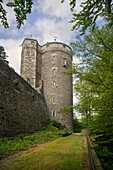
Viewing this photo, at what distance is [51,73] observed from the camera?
25750 mm

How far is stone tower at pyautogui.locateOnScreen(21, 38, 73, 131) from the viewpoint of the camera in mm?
24281

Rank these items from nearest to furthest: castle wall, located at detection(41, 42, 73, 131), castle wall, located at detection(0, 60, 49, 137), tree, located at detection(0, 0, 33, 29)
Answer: tree, located at detection(0, 0, 33, 29), castle wall, located at detection(0, 60, 49, 137), castle wall, located at detection(41, 42, 73, 131)

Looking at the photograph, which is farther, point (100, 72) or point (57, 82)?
point (57, 82)

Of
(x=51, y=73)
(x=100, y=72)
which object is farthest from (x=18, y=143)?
(x=51, y=73)

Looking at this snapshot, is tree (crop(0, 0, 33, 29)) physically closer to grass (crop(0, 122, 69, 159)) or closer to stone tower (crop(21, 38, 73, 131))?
grass (crop(0, 122, 69, 159))

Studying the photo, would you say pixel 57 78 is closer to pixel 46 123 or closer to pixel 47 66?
pixel 47 66

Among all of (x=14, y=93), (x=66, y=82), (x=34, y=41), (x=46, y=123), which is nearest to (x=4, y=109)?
(x=14, y=93)

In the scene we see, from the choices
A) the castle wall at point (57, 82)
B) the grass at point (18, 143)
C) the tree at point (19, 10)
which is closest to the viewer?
the tree at point (19, 10)

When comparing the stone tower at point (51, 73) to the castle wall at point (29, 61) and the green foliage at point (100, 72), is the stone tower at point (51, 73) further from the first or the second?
the green foliage at point (100, 72)

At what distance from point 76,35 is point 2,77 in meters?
6.34

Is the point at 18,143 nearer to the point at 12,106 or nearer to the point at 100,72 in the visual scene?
the point at 12,106

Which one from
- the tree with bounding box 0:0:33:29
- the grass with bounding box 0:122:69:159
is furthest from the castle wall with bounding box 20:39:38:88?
the tree with bounding box 0:0:33:29

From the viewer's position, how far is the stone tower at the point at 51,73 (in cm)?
2428

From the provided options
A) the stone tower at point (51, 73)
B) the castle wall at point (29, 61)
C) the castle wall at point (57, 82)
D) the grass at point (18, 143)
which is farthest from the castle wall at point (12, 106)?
the castle wall at point (29, 61)
